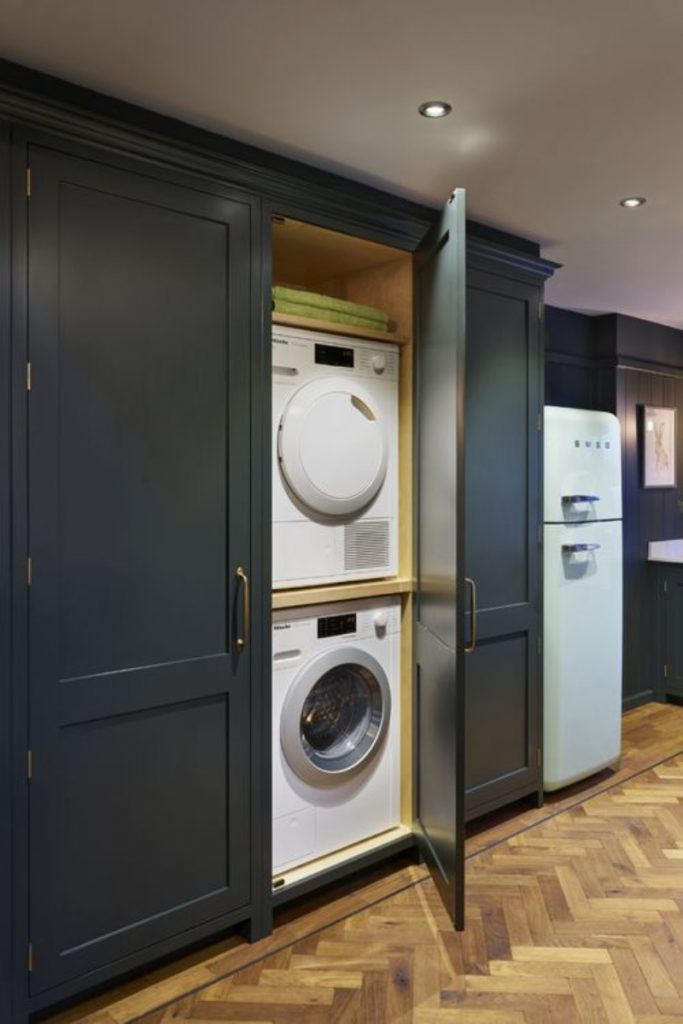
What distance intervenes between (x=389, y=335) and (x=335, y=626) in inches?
41.8

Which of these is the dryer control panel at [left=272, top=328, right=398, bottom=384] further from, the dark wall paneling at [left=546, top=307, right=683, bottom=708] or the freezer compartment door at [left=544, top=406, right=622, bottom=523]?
the dark wall paneling at [left=546, top=307, right=683, bottom=708]

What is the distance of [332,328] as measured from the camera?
2582 millimetres

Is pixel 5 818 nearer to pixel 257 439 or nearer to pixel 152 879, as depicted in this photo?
pixel 152 879

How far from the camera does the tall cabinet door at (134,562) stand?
1.92 metres

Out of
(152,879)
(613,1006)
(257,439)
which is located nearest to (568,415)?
(257,439)

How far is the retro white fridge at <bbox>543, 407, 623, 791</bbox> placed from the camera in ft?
11.1

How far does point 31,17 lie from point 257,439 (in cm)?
115

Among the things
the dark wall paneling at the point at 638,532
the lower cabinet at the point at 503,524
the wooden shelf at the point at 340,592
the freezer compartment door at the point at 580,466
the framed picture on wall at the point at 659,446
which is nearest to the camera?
the wooden shelf at the point at 340,592

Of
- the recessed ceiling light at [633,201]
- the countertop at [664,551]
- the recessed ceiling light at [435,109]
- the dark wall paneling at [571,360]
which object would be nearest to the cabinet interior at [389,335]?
the recessed ceiling light at [435,109]

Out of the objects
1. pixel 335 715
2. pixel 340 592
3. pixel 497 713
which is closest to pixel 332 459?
pixel 340 592

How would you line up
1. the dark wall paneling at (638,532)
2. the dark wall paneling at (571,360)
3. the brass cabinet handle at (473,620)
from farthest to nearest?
the dark wall paneling at (638,532) < the dark wall paneling at (571,360) < the brass cabinet handle at (473,620)

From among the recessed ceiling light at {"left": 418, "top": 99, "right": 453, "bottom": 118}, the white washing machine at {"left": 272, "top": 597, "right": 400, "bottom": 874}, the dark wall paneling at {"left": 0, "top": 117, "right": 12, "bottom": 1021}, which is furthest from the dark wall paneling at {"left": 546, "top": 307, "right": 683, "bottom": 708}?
the dark wall paneling at {"left": 0, "top": 117, "right": 12, "bottom": 1021}

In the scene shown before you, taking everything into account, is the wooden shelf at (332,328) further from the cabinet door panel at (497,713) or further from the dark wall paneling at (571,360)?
the dark wall paneling at (571,360)

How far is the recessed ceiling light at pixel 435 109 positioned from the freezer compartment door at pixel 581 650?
1839mm
